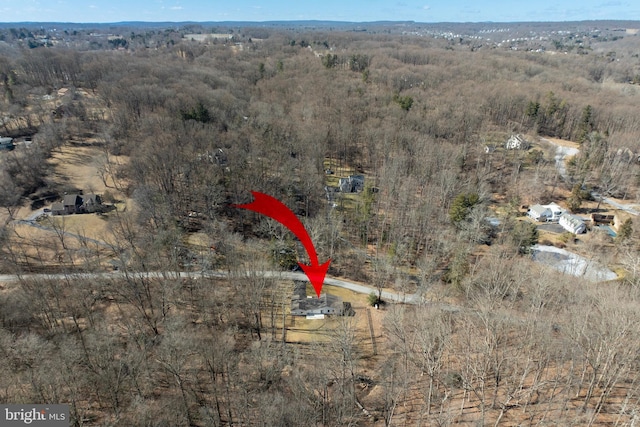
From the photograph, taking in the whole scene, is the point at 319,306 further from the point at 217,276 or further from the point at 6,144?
Answer: the point at 6,144

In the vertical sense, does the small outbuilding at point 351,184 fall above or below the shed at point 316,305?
above

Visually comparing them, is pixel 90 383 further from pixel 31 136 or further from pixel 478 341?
pixel 31 136


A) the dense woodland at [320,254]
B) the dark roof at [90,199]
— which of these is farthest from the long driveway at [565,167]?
the dark roof at [90,199]

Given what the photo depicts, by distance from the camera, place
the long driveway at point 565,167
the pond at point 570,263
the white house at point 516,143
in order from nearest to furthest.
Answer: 1. the pond at point 570,263
2. the long driveway at point 565,167
3. the white house at point 516,143

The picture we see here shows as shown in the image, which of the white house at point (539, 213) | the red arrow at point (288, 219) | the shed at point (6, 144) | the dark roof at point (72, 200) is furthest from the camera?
the shed at point (6, 144)

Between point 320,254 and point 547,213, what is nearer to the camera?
point 320,254

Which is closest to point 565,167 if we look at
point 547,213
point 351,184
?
point 547,213

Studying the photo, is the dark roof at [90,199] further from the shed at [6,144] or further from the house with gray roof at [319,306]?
the house with gray roof at [319,306]

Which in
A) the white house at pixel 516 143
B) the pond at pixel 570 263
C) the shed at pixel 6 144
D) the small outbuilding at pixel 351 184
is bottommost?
the pond at pixel 570 263
